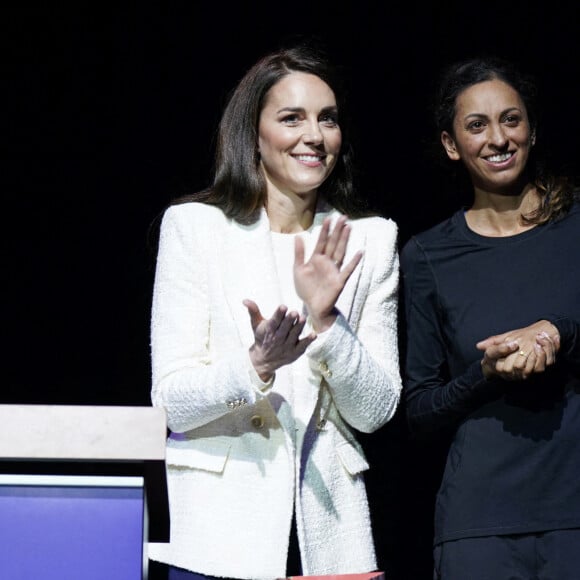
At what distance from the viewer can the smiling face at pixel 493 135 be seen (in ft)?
7.95

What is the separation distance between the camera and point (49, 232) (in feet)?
9.78

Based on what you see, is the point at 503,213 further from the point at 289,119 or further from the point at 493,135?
the point at 289,119

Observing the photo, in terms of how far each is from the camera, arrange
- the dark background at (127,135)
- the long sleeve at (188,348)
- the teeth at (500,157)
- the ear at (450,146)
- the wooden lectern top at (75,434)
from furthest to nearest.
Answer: the dark background at (127,135), the ear at (450,146), the teeth at (500,157), the long sleeve at (188,348), the wooden lectern top at (75,434)

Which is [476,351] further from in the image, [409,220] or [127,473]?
[127,473]

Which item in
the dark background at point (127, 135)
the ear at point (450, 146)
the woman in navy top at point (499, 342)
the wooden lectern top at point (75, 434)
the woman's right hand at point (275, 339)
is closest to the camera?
the wooden lectern top at point (75, 434)

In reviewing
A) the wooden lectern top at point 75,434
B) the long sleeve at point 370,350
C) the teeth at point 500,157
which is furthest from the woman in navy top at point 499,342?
the wooden lectern top at point 75,434

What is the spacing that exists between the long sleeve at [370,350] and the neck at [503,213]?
8.2 inches

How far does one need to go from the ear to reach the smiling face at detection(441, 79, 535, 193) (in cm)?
2

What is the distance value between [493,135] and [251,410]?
82 cm

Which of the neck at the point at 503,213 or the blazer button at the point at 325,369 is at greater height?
the neck at the point at 503,213

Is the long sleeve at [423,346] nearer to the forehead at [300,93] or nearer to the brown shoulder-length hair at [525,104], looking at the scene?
the brown shoulder-length hair at [525,104]

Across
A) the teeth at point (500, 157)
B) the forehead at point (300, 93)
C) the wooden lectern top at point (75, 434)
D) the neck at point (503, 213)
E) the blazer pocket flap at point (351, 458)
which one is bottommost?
the wooden lectern top at point (75, 434)

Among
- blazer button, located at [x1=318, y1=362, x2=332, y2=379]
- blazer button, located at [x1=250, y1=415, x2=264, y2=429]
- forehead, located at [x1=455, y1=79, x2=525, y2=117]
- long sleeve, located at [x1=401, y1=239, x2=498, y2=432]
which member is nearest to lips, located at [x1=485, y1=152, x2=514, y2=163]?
forehead, located at [x1=455, y1=79, x2=525, y2=117]

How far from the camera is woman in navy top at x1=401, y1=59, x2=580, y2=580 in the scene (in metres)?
2.12
